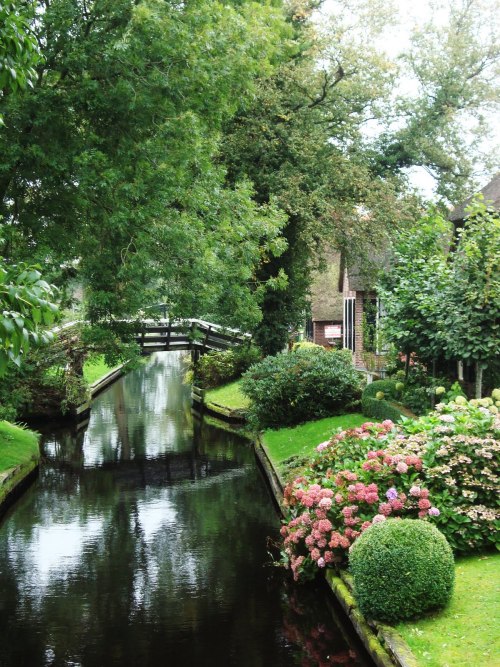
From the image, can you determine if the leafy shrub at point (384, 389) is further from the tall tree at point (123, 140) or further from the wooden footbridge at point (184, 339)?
the wooden footbridge at point (184, 339)

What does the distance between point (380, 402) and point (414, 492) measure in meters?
9.33

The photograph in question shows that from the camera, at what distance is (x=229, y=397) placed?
102 feet

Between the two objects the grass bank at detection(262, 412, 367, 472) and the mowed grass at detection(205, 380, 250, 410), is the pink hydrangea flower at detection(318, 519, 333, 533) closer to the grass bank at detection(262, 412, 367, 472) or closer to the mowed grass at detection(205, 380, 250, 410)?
the grass bank at detection(262, 412, 367, 472)

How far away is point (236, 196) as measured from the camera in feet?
64.0

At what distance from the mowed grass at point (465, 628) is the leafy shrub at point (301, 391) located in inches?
470

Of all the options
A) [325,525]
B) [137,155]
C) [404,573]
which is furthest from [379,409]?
[404,573]

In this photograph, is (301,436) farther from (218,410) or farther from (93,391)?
(93,391)

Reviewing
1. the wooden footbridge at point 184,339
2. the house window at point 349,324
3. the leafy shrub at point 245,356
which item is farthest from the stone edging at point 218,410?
the house window at point 349,324

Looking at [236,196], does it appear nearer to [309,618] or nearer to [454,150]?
[309,618]

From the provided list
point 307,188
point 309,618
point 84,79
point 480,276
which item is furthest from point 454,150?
point 309,618

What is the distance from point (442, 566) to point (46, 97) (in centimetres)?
1052

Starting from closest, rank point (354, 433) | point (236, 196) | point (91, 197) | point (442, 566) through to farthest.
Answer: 1. point (442, 566)
2. point (354, 433)
3. point (91, 197)
4. point (236, 196)

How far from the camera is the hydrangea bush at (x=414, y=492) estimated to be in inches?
389

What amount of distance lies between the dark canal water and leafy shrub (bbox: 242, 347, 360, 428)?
161cm
